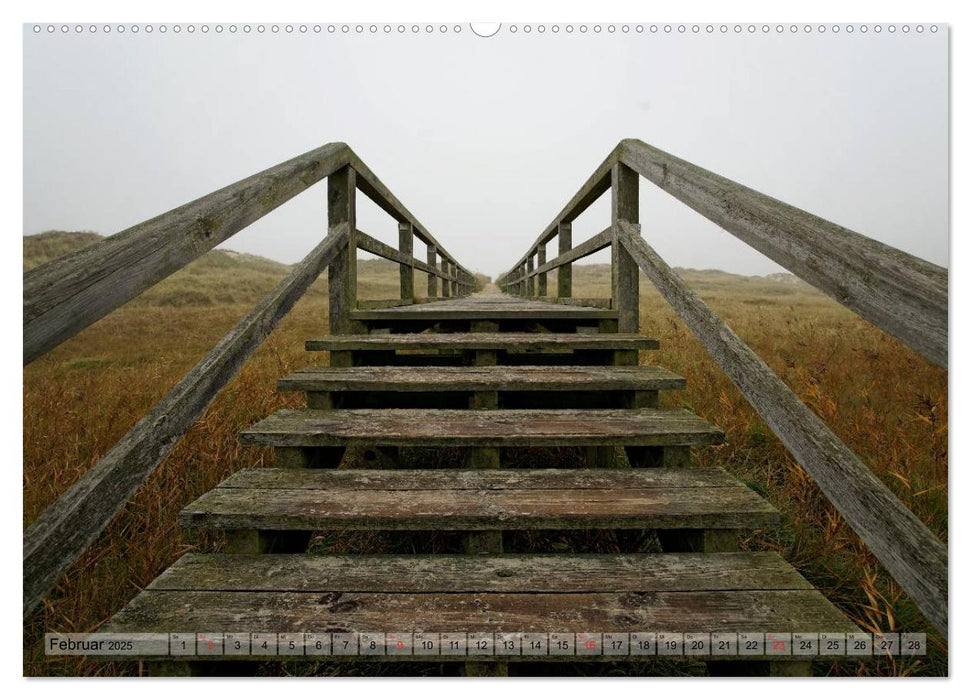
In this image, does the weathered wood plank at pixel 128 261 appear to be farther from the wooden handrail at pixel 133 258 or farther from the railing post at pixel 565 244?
the railing post at pixel 565 244

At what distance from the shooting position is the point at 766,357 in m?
4.02

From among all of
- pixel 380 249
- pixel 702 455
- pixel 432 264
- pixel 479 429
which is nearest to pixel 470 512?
pixel 479 429

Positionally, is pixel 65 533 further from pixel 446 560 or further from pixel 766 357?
pixel 766 357

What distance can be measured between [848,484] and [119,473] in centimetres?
175

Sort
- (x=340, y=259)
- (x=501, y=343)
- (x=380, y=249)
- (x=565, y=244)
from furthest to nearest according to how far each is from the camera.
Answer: (x=565, y=244)
(x=380, y=249)
(x=340, y=259)
(x=501, y=343)

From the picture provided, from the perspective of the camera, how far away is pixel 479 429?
1684 mm

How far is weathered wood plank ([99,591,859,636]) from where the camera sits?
40.6 inches

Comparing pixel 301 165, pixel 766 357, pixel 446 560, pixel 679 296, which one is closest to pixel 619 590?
pixel 446 560

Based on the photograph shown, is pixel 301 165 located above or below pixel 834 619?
above

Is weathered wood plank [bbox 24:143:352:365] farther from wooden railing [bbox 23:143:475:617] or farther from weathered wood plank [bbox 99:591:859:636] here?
weathered wood plank [bbox 99:591:859:636]

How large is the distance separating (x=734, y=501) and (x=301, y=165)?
7.12 ft

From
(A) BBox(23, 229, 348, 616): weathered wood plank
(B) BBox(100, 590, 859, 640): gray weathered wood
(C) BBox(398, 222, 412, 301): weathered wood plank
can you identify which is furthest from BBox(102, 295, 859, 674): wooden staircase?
(C) BBox(398, 222, 412, 301): weathered wood plank

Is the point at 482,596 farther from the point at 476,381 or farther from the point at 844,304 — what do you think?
the point at 844,304

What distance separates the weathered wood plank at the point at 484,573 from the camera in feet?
3.77
